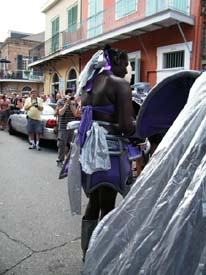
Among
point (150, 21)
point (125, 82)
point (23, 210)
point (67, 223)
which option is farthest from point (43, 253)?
point (150, 21)

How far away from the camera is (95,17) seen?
663 inches

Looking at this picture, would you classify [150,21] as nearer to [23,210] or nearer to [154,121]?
[23,210]

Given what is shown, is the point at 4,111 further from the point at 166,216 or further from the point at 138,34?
the point at 166,216

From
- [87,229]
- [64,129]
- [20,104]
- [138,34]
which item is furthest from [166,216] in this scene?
[20,104]

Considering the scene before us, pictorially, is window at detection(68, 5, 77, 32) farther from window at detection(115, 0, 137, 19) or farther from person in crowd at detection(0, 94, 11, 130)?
person in crowd at detection(0, 94, 11, 130)

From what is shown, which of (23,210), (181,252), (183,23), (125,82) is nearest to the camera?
(181,252)

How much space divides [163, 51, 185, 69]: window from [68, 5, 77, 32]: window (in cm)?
785

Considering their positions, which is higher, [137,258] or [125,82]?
[125,82]

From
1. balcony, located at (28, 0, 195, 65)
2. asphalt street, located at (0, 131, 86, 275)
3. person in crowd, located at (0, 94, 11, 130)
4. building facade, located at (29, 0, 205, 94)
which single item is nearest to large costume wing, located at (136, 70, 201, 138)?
asphalt street, located at (0, 131, 86, 275)

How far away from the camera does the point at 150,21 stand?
1171 centimetres

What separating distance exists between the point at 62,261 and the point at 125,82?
1716 mm

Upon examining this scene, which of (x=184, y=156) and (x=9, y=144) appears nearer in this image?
(x=184, y=156)

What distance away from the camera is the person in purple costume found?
2.62 metres

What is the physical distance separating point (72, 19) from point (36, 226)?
1766cm
